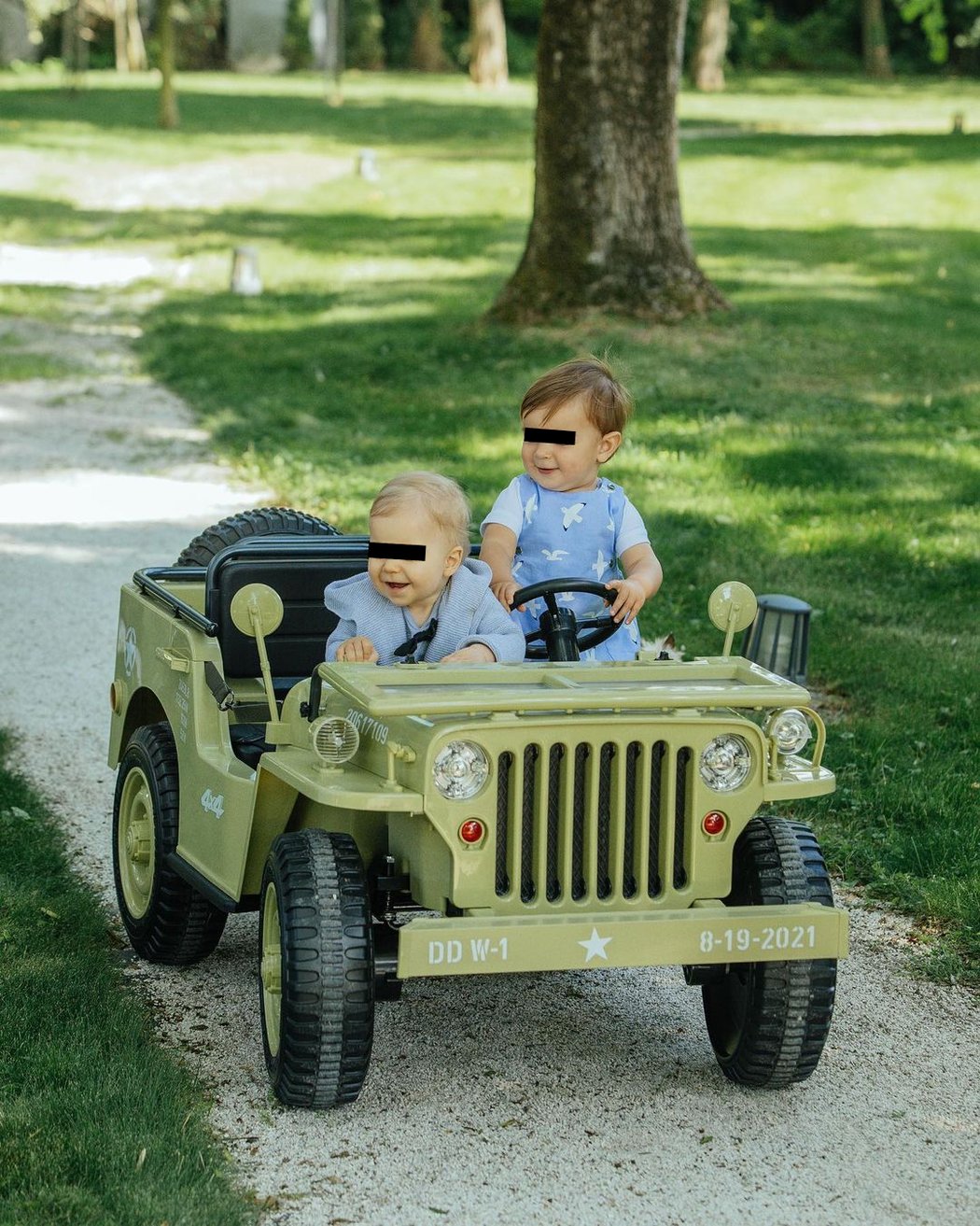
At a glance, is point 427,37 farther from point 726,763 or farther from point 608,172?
point 726,763

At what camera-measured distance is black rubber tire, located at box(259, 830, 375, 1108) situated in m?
3.64

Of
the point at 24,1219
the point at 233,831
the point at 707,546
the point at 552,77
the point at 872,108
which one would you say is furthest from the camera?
the point at 872,108

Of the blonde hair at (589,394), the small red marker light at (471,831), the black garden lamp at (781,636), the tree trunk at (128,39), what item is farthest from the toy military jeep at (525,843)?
the tree trunk at (128,39)

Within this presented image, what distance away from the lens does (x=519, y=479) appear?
506cm

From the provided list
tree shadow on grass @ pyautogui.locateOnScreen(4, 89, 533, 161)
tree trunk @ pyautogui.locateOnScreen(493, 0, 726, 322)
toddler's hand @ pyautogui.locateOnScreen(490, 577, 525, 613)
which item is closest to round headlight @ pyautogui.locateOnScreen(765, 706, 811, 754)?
toddler's hand @ pyautogui.locateOnScreen(490, 577, 525, 613)

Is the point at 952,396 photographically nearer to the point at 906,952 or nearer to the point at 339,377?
the point at 339,377

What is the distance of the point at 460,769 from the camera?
3572 millimetres

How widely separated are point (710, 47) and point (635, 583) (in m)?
39.3

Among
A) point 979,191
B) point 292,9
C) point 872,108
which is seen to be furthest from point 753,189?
point 292,9

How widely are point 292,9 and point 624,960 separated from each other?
158 feet

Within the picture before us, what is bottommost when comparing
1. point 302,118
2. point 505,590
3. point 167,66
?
point 302,118

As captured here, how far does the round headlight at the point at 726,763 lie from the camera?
149 inches

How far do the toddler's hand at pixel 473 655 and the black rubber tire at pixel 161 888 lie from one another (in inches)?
35.1

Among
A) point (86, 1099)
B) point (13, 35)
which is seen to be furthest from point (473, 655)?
point (13, 35)
